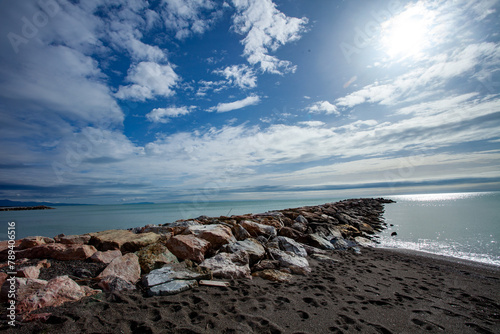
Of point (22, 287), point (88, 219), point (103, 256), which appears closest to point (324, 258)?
point (103, 256)

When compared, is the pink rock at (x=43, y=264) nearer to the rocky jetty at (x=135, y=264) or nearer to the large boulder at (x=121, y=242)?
the rocky jetty at (x=135, y=264)

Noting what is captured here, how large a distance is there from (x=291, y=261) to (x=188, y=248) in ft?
9.17

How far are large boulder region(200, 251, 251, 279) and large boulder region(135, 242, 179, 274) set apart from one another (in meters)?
0.84

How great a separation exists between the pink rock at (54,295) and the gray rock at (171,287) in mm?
982

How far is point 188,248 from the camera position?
5480 millimetres

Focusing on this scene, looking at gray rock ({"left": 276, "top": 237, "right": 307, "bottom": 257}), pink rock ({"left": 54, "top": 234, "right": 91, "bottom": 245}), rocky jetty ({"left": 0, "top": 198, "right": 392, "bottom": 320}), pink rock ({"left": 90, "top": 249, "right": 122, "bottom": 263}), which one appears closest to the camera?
rocky jetty ({"left": 0, "top": 198, "right": 392, "bottom": 320})

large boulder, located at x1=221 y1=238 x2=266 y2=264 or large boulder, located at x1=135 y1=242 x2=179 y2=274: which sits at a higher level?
large boulder, located at x1=135 y1=242 x2=179 y2=274

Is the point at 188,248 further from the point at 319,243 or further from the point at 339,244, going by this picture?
the point at 339,244

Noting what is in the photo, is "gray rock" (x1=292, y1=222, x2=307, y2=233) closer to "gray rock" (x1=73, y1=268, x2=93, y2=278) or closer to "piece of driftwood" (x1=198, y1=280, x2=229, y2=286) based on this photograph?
"piece of driftwood" (x1=198, y1=280, x2=229, y2=286)

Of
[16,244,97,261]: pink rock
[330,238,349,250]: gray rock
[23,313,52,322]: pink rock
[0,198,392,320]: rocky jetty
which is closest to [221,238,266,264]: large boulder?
[0,198,392,320]: rocky jetty

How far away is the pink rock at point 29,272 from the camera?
3803 millimetres

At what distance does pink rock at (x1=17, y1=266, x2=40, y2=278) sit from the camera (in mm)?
3803

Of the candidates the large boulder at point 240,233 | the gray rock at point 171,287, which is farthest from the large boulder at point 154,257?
the large boulder at point 240,233

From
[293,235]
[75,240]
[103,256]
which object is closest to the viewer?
[103,256]
